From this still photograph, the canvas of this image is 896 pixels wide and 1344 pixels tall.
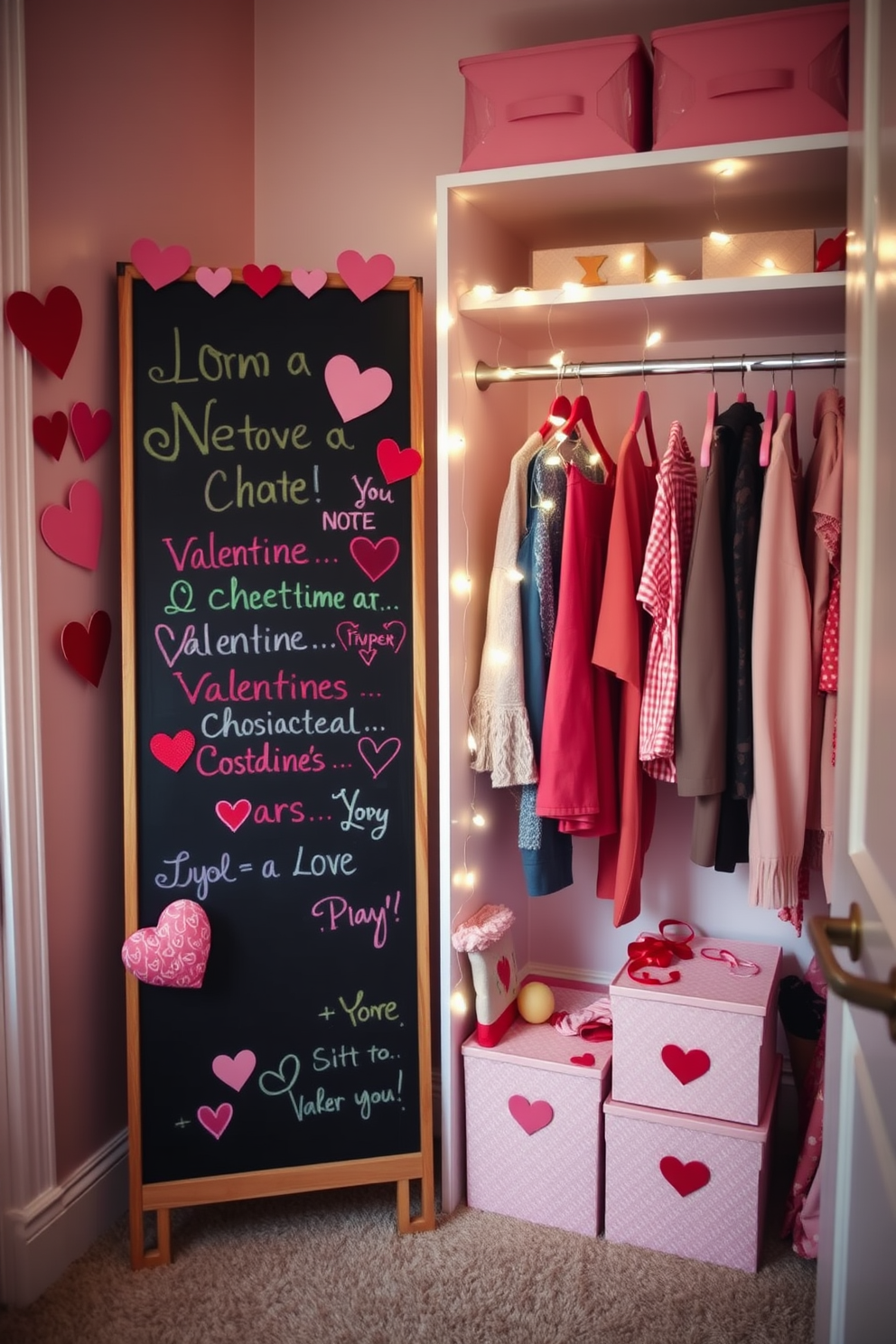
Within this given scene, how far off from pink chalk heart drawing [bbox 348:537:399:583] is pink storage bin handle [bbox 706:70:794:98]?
1048 mm

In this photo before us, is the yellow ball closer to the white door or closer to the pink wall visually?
the pink wall

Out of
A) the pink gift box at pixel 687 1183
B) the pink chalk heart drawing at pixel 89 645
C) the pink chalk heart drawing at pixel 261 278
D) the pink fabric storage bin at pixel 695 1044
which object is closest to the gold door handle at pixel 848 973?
the pink fabric storage bin at pixel 695 1044

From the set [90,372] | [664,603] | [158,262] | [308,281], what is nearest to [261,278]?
[308,281]

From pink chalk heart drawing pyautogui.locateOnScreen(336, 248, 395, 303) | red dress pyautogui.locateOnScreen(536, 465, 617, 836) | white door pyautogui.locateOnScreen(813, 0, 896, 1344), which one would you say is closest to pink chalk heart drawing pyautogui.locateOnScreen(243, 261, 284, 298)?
pink chalk heart drawing pyautogui.locateOnScreen(336, 248, 395, 303)

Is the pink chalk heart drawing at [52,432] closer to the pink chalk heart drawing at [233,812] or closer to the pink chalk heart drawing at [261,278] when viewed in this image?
the pink chalk heart drawing at [261,278]

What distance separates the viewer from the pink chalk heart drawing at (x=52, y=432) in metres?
2.06

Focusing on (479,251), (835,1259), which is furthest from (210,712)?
(835,1259)

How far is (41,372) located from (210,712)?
2.38ft

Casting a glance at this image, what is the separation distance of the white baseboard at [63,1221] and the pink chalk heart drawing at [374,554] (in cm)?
133

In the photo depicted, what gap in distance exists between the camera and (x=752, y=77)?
2.04 meters

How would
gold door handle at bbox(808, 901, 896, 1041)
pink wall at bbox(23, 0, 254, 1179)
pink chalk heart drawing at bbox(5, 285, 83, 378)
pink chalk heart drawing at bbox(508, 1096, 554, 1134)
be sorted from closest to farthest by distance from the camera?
gold door handle at bbox(808, 901, 896, 1041)
pink chalk heart drawing at bbox(5, 285, 83, 378)
pink wall at bbox(23, 0, 254, 1179)
pink chalk heart drawing at bbox(508, 1096, 554, 1134)

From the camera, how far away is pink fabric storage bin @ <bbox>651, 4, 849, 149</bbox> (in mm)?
2000

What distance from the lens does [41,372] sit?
81.8 inches

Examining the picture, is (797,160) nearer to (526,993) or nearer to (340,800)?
(340,800)
